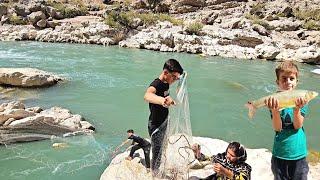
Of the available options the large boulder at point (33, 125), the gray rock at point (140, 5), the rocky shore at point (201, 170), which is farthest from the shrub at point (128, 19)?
the rocky shore at point (201, 170)

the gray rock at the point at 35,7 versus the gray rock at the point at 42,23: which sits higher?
the gray rock at the point at 35,7

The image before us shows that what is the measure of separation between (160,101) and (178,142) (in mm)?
1220

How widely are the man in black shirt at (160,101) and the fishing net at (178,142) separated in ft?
0.33

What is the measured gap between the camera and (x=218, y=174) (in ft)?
15.0

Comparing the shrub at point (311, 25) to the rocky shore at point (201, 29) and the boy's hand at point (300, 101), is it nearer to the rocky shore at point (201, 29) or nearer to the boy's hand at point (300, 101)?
the rocky shore at point (201, 29)

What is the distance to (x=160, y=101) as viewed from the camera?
473 cm

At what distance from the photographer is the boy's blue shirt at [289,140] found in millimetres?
3594

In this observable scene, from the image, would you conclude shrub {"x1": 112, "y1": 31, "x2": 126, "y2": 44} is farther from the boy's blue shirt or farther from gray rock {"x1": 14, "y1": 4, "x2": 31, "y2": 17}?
the boy's blue shirt

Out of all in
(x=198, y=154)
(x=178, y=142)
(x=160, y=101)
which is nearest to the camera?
(x=160, y=101)

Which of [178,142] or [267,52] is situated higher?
[178,142]

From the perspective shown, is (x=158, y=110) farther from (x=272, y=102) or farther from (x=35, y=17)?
(x=35, y=17)

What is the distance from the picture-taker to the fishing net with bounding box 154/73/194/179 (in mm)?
5566

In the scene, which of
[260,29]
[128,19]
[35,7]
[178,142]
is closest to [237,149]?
[178,142]

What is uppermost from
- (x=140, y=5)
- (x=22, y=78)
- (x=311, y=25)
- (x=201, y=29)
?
(x=140, y=5)
